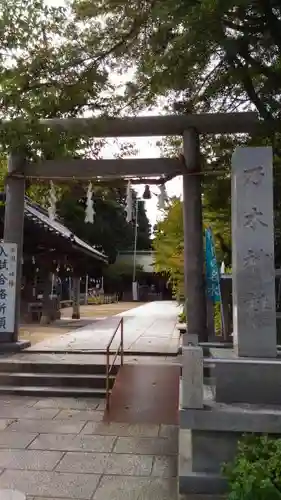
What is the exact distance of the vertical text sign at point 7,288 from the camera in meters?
9.56

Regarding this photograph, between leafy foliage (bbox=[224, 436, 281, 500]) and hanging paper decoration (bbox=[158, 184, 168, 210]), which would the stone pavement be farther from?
hanging paper decoration (bbox=[158, 184, 168, 210])

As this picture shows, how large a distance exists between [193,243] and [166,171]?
65.1 inches

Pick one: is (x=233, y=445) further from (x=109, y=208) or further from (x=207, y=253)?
(x=109, y=208)

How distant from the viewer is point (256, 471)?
336 centimetres

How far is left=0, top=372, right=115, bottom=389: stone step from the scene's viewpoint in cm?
799

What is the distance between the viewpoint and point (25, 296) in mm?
20359

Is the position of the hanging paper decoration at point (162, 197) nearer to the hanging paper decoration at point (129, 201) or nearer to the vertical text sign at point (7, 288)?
the hanging paper decoration at point (129, 201)

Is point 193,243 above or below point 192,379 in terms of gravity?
above

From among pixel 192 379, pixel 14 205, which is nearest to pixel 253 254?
pixel 192 379

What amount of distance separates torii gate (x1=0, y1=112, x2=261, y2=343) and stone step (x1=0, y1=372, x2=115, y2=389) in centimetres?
191

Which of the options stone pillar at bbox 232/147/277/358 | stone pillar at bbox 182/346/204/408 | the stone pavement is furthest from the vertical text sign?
stone pillar at bbox 182/346/204/408

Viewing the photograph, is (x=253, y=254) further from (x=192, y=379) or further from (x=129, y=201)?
(x=129, y=201)

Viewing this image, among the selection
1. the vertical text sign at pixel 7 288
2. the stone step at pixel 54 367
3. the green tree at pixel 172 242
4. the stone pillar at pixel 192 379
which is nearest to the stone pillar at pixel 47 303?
the green tree at pixel 172 242

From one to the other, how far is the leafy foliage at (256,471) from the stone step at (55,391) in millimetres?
3988
